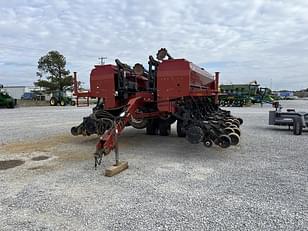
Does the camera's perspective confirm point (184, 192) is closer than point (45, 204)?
No

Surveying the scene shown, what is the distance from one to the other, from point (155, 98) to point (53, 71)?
42.0 metres

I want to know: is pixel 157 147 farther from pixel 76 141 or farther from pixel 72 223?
pixel 72 223

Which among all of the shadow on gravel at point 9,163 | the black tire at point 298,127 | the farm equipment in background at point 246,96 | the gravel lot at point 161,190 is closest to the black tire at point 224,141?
the gravel lot at point 161,190

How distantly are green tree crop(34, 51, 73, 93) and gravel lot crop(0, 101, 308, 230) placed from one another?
129 feet

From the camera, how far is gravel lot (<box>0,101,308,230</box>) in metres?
3.00

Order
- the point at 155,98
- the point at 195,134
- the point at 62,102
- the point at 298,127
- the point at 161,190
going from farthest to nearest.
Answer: the point at 62,102 → the point at 298,127 → the point at 155,98 → the point at 195,134 → the point at 161,190

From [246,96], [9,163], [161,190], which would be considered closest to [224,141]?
[161,190]

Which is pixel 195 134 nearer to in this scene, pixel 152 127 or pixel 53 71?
pixel 152 127

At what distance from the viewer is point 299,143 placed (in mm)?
7578

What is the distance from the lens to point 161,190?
393 centimetres

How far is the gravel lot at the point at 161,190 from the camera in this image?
3002mm

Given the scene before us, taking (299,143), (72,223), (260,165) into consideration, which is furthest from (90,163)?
(299,143)

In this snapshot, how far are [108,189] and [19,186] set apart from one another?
1.24 meters

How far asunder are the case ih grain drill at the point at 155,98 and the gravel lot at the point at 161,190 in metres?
0.51
